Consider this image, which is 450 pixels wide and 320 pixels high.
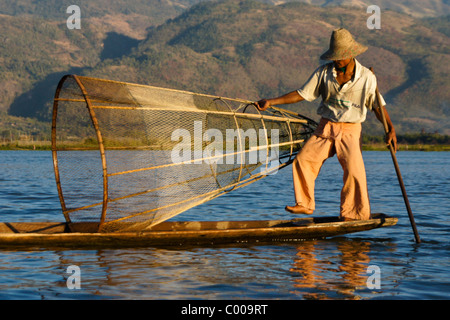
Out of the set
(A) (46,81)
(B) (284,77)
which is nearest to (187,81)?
(B) (284,77)

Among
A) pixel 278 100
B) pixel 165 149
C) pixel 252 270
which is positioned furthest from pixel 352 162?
pixel 165 149

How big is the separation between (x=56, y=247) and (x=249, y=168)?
2.59 m

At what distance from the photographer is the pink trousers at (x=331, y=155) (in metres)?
7.10

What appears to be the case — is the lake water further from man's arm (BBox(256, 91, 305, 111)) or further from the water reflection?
A: man's arm (BBox(256, 91, 305, 111))

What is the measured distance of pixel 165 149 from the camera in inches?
291

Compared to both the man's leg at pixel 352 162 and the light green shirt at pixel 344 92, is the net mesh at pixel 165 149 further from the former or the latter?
the man's leg at pixel 352 162

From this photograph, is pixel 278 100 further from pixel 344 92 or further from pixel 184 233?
pixel 184 233

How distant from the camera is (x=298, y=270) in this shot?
6.73 metres

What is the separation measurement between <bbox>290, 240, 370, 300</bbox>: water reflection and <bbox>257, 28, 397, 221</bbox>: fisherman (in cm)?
62

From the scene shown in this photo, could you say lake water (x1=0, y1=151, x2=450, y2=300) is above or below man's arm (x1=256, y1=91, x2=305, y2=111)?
below

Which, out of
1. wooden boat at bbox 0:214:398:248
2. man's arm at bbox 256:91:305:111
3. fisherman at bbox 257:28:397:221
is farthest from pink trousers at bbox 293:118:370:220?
wooden boat at bbox 0:214:398:248

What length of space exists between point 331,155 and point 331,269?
1328mm

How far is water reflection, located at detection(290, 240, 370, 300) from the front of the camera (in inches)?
231
